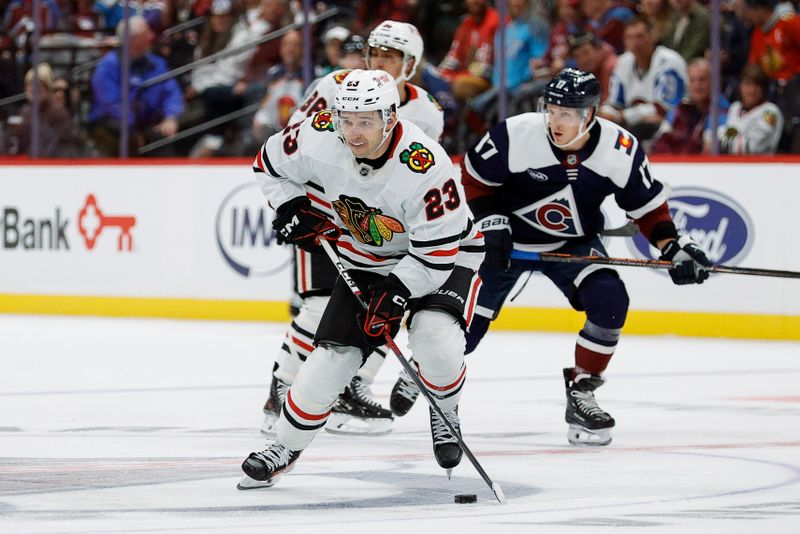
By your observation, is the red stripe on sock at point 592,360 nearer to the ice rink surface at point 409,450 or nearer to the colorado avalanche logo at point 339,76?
the ice rink surface at point 409,450

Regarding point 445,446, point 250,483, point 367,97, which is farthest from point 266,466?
point 367,97

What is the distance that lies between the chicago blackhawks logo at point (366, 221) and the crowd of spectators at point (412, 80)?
4.01m

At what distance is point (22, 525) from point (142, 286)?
725 cm

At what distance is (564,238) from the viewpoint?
5613 millimetres

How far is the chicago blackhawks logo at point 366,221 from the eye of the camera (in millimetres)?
4312

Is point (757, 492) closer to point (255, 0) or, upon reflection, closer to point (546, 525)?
point (546, 525)

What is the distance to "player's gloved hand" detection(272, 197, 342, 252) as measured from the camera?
4.82 metres

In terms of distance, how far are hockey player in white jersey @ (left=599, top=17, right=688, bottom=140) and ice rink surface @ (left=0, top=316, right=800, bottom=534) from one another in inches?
61.4

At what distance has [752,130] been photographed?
9164mm

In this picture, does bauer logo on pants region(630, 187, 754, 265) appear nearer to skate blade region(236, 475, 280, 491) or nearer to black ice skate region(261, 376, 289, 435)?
black ice skate region(261, 376, 289, 435)

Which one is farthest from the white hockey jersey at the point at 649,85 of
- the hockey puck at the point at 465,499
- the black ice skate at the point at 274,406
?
the hockey puck at the point at 465,499

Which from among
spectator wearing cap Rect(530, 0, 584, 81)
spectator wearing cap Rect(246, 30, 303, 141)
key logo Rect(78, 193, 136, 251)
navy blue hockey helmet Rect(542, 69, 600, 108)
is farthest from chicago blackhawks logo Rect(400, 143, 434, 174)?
key logo Rect(78, 193, 136, 251)

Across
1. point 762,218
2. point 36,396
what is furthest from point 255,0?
point 36,396

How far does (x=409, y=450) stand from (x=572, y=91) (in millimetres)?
1316
